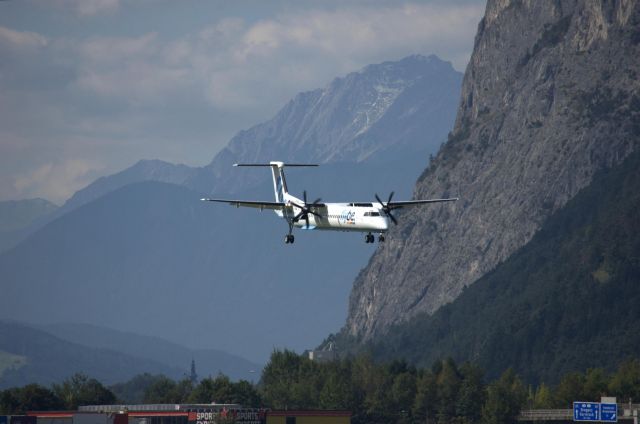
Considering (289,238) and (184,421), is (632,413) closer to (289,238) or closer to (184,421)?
(289,238)

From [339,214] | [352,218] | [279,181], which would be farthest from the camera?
[279,181]

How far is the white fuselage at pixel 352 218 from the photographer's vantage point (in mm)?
A: 142250

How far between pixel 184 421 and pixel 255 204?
53.7 m

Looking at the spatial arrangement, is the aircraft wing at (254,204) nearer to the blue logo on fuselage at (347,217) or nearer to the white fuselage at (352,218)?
the white fuselage at (352,218)

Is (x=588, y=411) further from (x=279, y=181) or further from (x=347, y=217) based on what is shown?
(x=279, y=181)

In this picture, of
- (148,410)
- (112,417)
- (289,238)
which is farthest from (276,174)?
(148,410)

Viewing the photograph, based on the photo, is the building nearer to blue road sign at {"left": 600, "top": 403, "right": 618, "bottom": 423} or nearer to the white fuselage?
the white fuselage

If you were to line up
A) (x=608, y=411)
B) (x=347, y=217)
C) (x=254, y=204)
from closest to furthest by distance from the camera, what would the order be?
(x=608, y=411), (x=347, y=217), (x=254, y=204)

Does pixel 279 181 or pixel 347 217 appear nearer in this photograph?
pixel 347 217

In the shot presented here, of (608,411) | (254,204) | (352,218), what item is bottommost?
(608,411)

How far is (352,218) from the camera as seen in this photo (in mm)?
143625

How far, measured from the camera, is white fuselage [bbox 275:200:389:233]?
142250mm

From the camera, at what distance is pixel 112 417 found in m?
160

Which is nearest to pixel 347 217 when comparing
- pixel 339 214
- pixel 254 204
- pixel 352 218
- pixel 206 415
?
pixel 352 218
